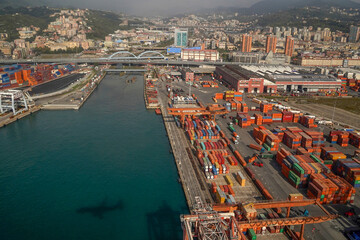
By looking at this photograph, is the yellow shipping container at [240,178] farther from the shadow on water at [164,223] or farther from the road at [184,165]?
the shadow on water at [164,223]

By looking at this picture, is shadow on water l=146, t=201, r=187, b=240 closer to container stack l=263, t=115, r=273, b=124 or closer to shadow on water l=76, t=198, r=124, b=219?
shadow on water l=76, t=198, r=124, b=219

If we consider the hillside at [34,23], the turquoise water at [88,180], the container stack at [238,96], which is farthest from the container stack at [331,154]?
the hillside at [34,23]

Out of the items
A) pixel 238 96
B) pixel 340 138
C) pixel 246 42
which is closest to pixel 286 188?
pixel 340 138

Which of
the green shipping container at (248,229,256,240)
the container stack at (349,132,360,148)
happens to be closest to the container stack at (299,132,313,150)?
the container stack at (349,132,360,148)

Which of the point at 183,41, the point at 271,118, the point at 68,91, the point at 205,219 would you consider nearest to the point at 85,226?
the point at 205,219

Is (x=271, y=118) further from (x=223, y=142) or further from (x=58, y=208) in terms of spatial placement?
(x=58, y=208)

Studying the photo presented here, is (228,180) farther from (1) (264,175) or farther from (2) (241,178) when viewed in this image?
(1) (264,175)
